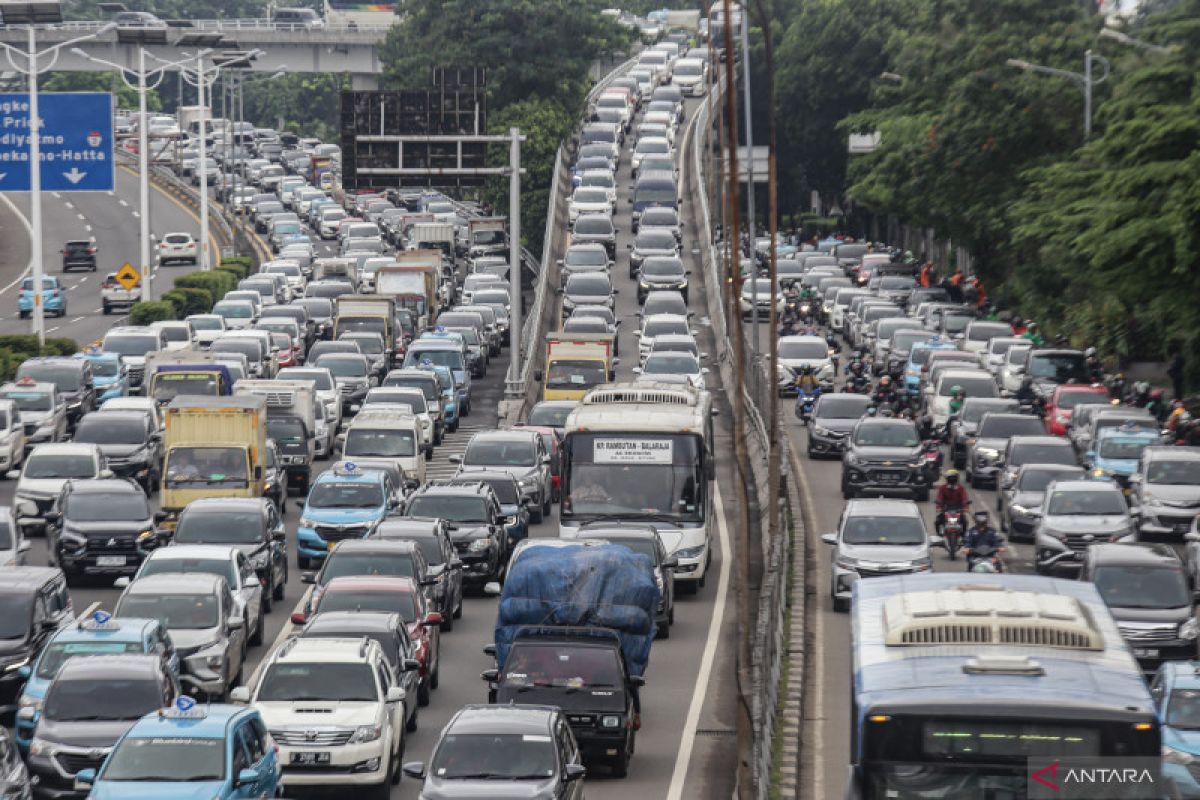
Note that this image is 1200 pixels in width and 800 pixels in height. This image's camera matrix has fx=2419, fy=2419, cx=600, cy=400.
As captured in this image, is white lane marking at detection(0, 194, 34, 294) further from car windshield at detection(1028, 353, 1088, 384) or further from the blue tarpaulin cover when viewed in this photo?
the blue tarpaulin cover

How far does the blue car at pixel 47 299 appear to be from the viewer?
80.5 meters

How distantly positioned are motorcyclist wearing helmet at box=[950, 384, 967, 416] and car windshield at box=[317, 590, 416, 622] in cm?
2379

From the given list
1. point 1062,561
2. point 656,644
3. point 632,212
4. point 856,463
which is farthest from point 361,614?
point 632,212

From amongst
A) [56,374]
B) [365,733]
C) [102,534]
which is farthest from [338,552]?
[56,374]

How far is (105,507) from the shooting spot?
122 ft

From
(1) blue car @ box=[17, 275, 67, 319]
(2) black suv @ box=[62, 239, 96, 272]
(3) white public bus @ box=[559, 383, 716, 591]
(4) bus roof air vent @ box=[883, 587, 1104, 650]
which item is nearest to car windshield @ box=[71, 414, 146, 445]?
(3) white public bus @ box=[559, 383, 716, 591]

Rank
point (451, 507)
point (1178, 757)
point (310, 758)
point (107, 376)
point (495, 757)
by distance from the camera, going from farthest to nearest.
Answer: point (107, 376) < point (451, 507) < point (310, 758) < point (1178, 757) < point (495, 757)

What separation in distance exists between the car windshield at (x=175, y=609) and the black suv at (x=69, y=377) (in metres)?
23.1

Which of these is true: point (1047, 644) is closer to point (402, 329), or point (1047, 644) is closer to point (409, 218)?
point (402, 329)

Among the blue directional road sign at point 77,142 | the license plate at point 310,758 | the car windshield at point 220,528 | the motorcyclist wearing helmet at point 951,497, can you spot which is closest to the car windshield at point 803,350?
the blue directional road sign at point 77,142

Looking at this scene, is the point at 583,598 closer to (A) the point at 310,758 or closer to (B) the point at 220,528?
(A) the point at 310,758

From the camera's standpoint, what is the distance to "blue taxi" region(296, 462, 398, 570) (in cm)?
3875

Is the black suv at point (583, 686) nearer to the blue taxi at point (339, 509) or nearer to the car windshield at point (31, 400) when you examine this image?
the blue taxi at point (339, 509)

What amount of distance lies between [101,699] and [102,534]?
485 inches
